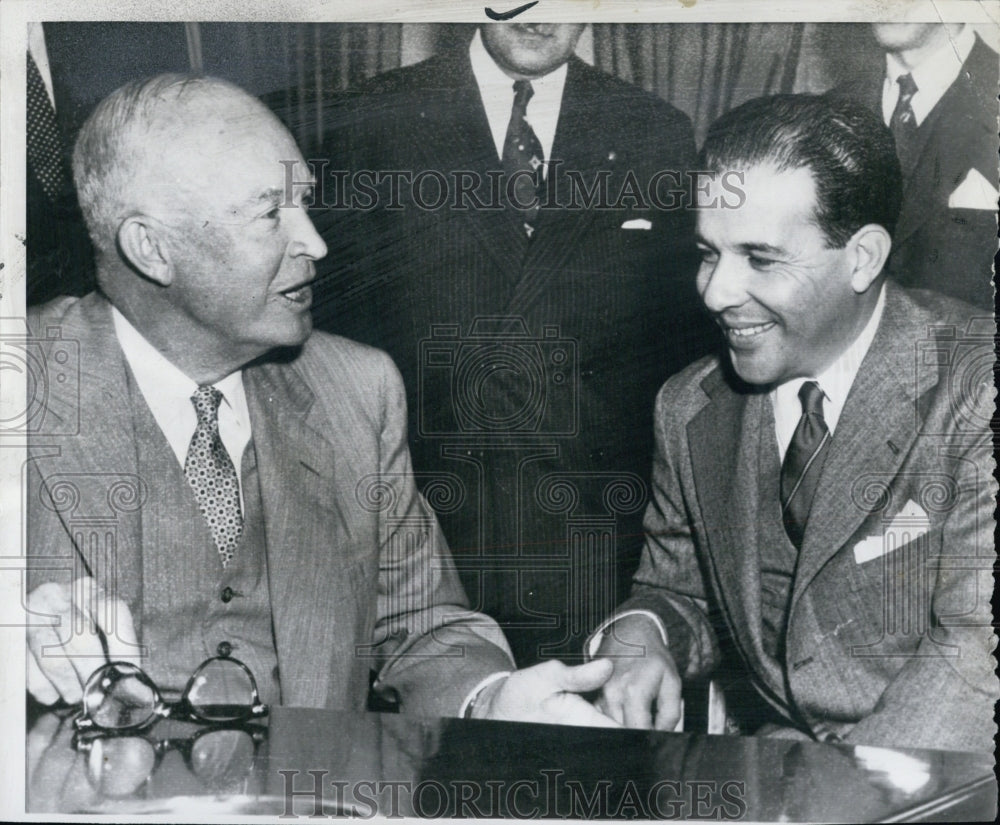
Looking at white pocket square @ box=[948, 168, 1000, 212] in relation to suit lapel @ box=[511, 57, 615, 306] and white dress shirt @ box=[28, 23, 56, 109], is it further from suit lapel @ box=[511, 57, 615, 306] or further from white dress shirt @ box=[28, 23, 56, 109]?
white dress shirt @ box=[28, 23, 56, 109]

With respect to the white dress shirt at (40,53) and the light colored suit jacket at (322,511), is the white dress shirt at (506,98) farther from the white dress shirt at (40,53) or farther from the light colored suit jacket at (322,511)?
the white dress shirt at (40,53)

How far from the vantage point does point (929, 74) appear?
3.35 m

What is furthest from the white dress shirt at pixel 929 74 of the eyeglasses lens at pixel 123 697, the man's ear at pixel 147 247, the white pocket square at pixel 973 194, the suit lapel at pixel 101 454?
the eyeglasses lens at pixel 123 697

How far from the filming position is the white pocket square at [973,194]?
335 centimetres

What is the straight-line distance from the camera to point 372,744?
334 cm

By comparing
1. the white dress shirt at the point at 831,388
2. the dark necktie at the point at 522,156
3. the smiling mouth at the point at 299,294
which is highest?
the dark necktie at the point at 522,156

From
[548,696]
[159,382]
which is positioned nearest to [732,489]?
[548,696]

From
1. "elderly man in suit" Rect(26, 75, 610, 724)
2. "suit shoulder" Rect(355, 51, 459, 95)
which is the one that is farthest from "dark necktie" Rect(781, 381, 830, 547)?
"suit shoulder" Rect(355, 51, 459, 95)

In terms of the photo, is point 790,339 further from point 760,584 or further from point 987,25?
point 987,25

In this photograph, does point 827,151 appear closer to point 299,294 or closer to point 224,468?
point 299,294

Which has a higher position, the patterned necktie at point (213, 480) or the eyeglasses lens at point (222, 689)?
the patterned necktie at point (213, 480)

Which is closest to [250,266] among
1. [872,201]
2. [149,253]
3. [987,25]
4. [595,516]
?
[149,253]

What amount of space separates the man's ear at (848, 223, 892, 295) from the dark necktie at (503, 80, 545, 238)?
0.88 metres

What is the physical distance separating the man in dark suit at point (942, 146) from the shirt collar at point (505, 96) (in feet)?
2.61
